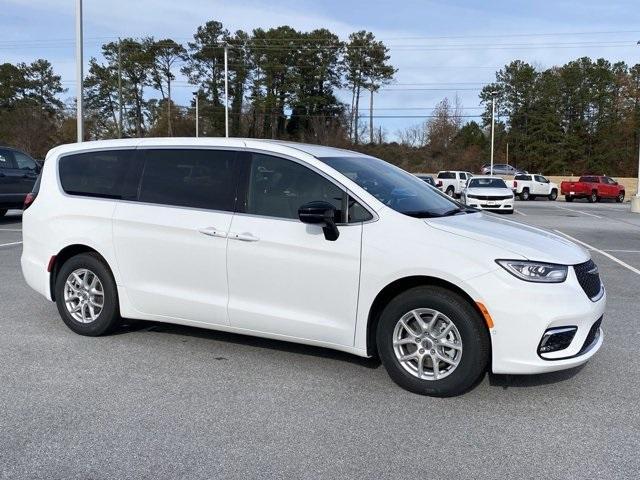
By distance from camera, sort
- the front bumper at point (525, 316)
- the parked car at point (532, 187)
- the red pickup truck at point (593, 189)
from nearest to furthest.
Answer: the front bumper at point (525, 316) < the red pickup truck at point (593, 189) < the parked car at point (532, 187)

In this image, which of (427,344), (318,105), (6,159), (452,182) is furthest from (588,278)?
(318,105)

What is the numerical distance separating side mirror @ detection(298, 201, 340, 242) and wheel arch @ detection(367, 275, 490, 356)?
1.77ft

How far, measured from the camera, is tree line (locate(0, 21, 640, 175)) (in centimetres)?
7106

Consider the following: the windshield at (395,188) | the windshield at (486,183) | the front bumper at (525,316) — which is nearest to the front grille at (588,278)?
the front bumper at (525,316)

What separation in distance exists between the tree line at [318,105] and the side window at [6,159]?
52085mm

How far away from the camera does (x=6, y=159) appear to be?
1617 centimetres

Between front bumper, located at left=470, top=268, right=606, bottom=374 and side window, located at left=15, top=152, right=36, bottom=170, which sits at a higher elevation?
side window, located at left=15, top=152, right=36, bottom=170

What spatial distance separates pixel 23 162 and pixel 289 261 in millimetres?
14268

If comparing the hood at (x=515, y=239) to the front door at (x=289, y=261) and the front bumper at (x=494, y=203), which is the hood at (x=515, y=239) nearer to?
the front door at (x=289, y=261)

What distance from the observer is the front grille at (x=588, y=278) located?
438cm

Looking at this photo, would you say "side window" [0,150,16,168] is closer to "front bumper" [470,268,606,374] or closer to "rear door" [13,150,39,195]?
"rear door" [13,150,39,195]

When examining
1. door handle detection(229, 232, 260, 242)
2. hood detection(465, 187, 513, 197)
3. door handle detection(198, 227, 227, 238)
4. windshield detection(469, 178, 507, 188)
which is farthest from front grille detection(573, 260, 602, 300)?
windshield detection(469, 178, 507, 188)

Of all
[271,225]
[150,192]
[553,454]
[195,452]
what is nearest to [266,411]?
[195,452]

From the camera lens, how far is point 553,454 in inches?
143
